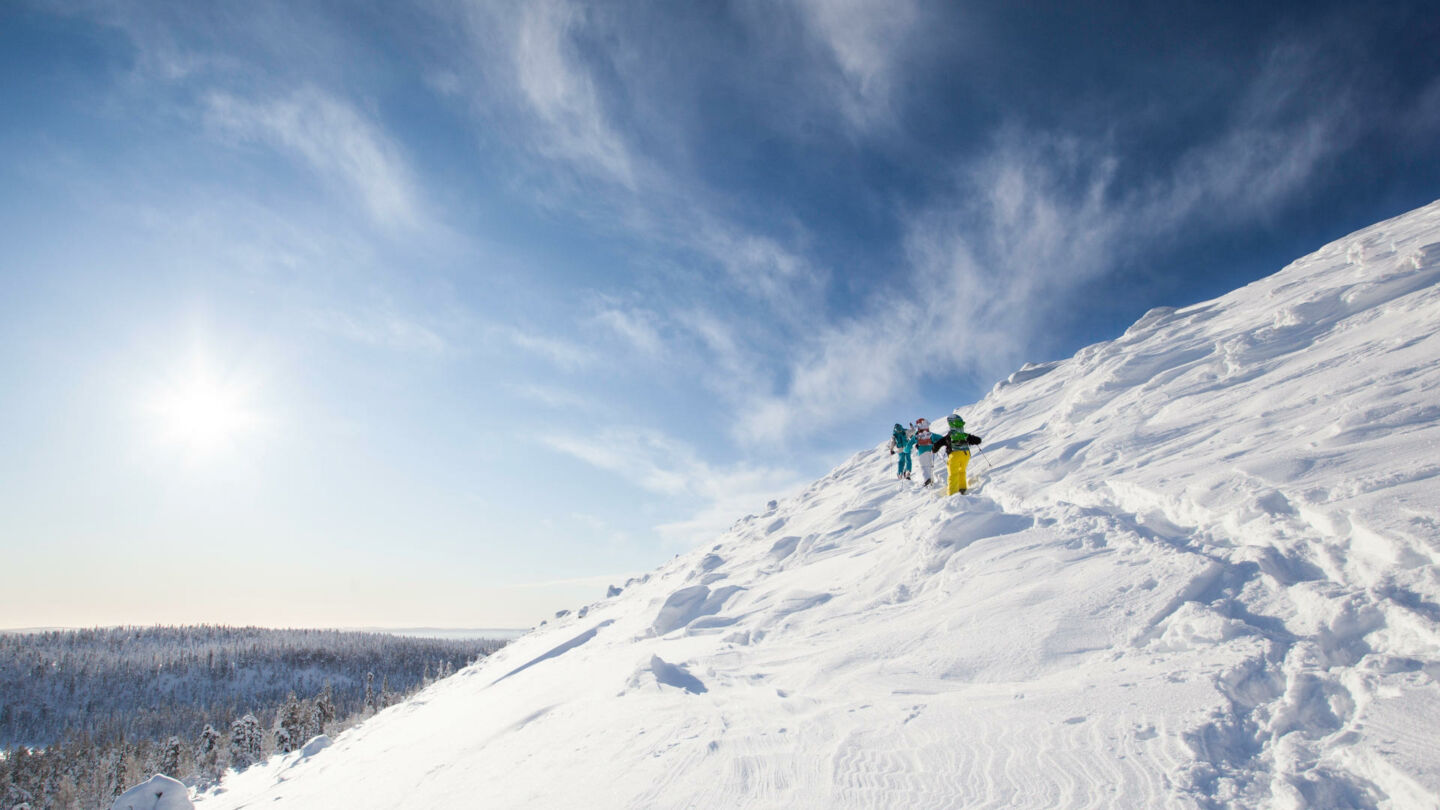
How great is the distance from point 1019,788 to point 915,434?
44.4ft

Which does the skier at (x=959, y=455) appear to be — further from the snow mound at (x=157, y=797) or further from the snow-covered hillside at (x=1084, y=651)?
the snow mound at (x=157, y=797)

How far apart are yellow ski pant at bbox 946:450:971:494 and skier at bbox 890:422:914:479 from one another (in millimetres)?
4569

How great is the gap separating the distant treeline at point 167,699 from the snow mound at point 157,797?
167 ft

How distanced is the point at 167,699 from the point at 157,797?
17704 cm

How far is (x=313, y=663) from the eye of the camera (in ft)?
556

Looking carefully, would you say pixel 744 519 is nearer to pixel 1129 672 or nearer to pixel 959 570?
pixel 959 570

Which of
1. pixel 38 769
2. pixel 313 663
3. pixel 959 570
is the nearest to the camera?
→ pixel 959 570

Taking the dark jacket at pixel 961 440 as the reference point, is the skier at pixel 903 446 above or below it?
above

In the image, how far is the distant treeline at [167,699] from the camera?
6275 cm

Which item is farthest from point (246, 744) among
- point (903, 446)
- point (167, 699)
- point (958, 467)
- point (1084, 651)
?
point (167, 699)

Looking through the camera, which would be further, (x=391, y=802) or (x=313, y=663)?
(x=313, y=663)

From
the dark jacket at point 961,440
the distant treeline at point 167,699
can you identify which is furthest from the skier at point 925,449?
the distant treeline at point 167,699

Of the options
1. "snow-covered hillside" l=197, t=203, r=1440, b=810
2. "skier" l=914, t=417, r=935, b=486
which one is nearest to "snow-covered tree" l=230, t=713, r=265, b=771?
"snow-covered hillside" l=197, t=203, r=1440, b=810

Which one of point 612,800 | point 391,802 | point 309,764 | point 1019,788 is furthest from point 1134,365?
point 309,764
